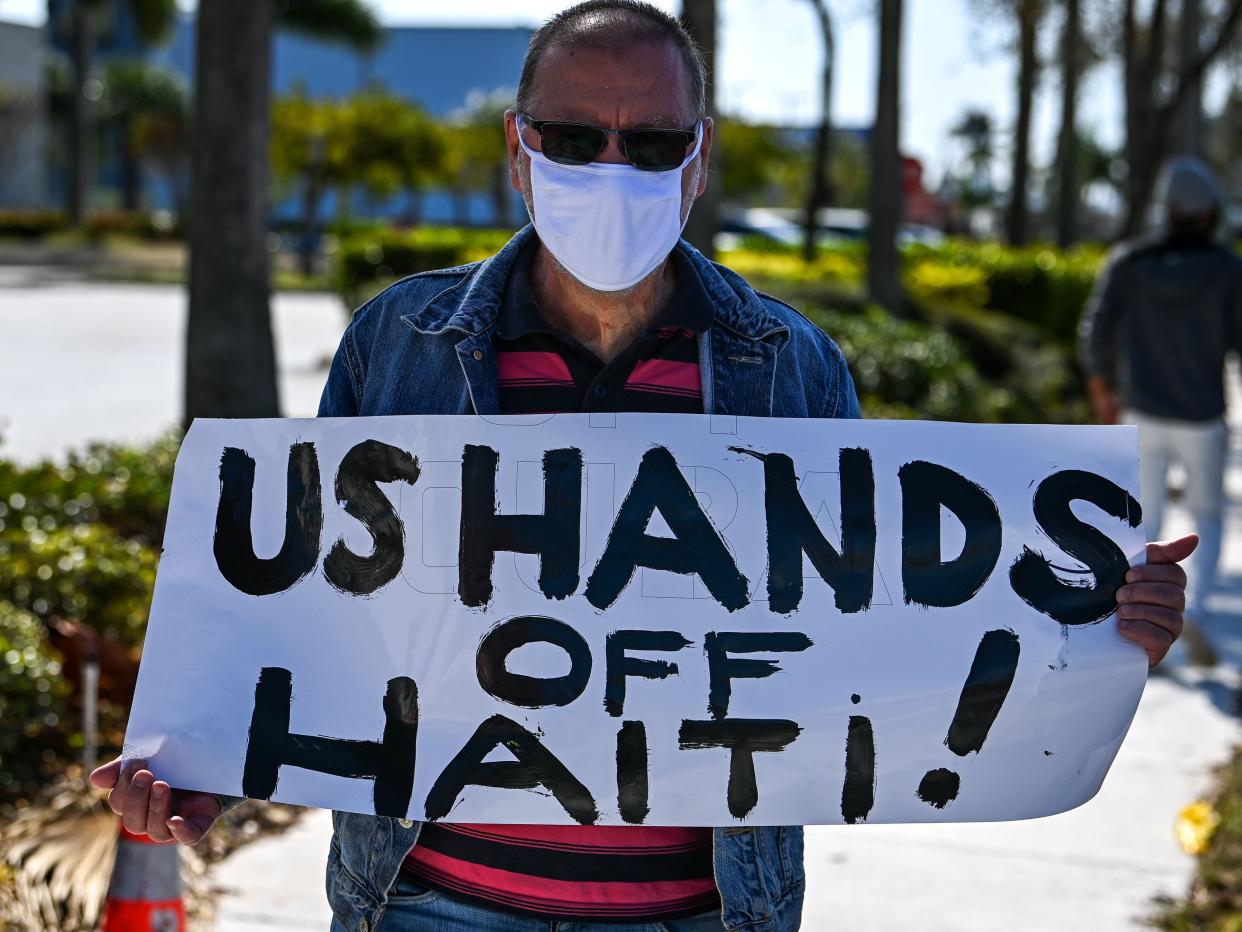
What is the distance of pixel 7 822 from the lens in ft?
13.3

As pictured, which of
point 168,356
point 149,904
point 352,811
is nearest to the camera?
point 352,811

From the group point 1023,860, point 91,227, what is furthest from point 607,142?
point 91,227

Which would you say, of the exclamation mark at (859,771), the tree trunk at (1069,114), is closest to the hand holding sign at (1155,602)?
the exclamation mark at (859,771)

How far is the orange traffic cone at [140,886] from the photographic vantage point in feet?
9.50

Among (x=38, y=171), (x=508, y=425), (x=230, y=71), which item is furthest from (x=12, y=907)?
(x=38, y=171)

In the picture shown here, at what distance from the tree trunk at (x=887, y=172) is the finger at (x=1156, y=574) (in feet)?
42.1

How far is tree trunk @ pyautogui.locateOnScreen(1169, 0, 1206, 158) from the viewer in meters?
16.8

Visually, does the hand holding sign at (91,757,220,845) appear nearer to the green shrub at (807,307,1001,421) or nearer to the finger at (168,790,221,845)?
the finger at (168,790,221,845)

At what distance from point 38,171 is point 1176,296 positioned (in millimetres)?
67915

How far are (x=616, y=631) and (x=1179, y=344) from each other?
5057mm

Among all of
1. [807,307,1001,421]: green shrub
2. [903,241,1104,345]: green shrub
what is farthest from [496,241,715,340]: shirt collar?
[903,241,1104,345]: green shrub

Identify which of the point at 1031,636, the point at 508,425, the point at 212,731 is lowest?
the point at 212,731

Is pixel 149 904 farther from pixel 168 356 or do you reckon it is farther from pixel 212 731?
pixel 168 356

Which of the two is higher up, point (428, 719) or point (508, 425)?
point (508, 425)
